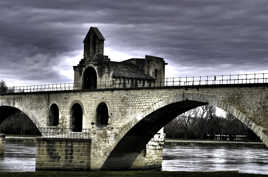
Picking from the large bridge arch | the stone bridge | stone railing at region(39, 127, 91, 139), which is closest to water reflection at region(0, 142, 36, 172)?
the stone bridge

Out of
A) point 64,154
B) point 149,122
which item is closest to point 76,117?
point 64,154

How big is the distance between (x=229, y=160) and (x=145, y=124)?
16.0m

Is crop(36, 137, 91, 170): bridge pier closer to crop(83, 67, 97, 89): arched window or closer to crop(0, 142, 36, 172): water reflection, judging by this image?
crop(0, 142, 36, 172): water reflection

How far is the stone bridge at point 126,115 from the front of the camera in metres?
30.0

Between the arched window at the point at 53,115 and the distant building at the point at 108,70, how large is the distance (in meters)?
2.52

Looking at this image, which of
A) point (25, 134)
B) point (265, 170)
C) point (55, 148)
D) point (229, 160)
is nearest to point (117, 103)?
point (55, 148)

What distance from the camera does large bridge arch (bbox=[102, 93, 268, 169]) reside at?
31.8 meters

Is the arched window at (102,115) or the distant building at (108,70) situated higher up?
the distant building at (108,70)

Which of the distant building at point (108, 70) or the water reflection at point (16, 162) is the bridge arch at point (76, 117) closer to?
the distant building at point (108, 70)

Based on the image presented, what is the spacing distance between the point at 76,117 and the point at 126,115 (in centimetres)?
634

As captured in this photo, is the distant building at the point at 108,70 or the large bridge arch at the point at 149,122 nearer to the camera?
the large bridge arch at the point at 149,122

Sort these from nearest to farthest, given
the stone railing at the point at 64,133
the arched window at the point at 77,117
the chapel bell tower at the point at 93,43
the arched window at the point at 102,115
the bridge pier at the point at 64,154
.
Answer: the bridge pier at the point at 64,154, the stone railing at the point at 64,133, the arched window at the point at 102,115, the arched window at the point at 77,117, the chapel bell tower at the point at 93,43

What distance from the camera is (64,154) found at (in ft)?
121

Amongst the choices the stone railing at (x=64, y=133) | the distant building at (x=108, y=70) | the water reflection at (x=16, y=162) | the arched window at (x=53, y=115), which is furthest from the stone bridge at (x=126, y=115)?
the distant building at (x=108, y=70)
